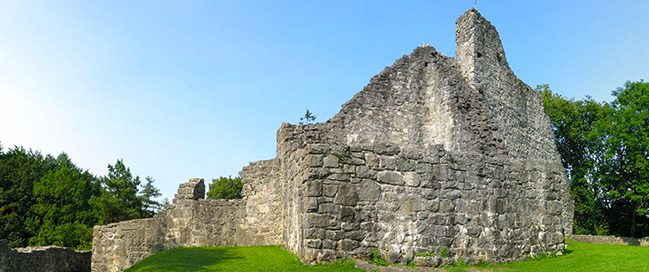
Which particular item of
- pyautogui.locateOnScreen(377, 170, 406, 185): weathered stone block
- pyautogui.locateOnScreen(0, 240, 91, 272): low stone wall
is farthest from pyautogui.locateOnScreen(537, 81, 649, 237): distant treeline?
pyautogui.locateOnScreen(0, 240, 91, 272): low stone wall

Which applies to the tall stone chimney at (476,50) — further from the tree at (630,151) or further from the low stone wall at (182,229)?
the tree at (630,151)

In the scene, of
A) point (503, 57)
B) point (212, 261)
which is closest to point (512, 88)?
point (503, 57)

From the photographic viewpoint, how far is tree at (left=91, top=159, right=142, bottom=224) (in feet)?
147

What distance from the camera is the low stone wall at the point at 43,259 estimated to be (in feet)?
51.9

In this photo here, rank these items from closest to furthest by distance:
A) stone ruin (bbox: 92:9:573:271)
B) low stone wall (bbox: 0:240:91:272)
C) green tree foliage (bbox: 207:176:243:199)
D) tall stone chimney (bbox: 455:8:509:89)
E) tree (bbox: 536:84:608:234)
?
stone ruin (bbox: 92:9:573:271)
low stone wall (bbox: 0:240:91:272)
tall stone chimney (bbox: 455:8:509:89)
tree (bbox: 536:84:608:234)
green tree foliage (bbox: 207:176:243:199)

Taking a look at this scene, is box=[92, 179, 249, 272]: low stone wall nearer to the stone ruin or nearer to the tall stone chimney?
the stone ruin

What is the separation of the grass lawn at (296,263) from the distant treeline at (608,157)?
82.0ft

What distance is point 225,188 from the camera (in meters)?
60.0

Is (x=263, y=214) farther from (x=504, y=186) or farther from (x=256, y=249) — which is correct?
(x=504, y=186)

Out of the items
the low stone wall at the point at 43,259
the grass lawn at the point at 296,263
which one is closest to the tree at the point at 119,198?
the low stone wall at the point at 43,259

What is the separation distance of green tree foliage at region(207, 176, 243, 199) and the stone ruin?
128 ft

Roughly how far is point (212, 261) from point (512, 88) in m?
19.2

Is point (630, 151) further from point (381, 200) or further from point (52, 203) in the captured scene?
point (52, 203)

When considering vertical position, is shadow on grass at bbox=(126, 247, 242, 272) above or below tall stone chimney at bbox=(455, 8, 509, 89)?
below
